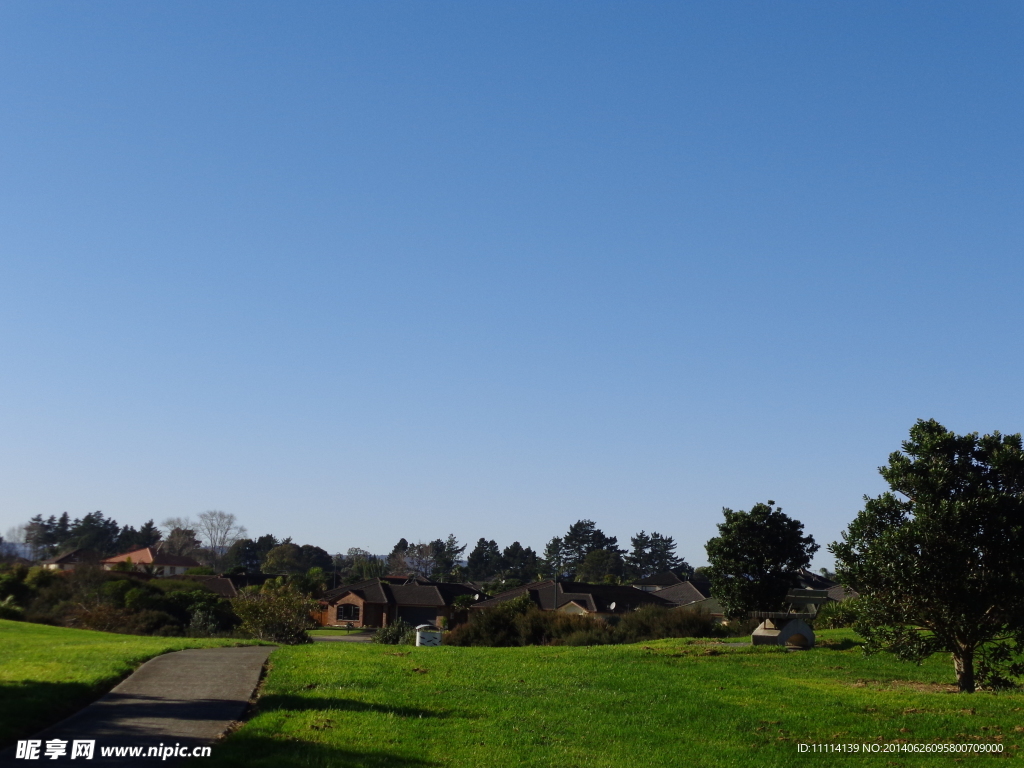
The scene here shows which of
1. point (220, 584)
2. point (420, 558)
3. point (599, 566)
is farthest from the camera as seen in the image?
point (420, 558)

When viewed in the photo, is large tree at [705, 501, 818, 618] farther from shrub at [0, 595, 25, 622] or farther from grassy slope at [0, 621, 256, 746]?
shrub at [0, 595, 25, 622]

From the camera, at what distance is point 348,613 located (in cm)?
7788

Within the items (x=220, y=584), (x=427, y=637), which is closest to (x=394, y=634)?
(x=427, y=637)

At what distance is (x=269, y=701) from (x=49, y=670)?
5.71 metres

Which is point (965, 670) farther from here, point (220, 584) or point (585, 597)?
point (220, 584)

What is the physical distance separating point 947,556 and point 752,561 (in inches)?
739

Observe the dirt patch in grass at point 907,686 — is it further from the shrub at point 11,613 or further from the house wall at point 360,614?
the house wall at point 360,614

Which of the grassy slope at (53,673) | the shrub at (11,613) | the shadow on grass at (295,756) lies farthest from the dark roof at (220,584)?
the shadow on grass at (295,756)

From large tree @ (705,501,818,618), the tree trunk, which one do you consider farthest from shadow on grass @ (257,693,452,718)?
large tree @ (705,501,818,618)

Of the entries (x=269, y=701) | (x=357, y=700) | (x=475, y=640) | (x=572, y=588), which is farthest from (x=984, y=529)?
(x=572, y=588)

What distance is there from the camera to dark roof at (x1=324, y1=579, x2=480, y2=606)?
77.9m

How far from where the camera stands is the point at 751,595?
3606 cm

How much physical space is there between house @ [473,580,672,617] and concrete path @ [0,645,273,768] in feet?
→ 155

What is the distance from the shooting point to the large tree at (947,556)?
59.0 feet
